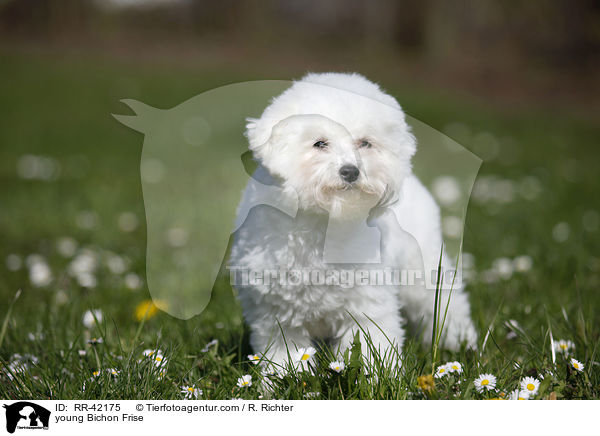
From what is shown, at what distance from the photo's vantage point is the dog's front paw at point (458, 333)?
2.59m

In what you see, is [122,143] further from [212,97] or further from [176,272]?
[212,97]

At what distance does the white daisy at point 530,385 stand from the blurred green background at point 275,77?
433mm

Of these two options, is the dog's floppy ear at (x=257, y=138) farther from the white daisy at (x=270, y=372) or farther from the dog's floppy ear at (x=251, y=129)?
the white daisy at (x=270, y=372)

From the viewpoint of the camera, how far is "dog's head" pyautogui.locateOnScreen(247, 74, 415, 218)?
1.82m

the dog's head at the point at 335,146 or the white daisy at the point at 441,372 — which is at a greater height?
the dog's head at the point at 335,146

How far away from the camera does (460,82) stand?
6.81 metres

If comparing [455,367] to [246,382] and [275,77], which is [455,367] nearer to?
[246,382]

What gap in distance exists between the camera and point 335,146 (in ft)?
5.99

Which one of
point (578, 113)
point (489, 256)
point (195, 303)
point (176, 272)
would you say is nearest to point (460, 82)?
point (578, 113)

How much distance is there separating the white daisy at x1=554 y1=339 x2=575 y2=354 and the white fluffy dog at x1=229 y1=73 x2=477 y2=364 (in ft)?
1.80
